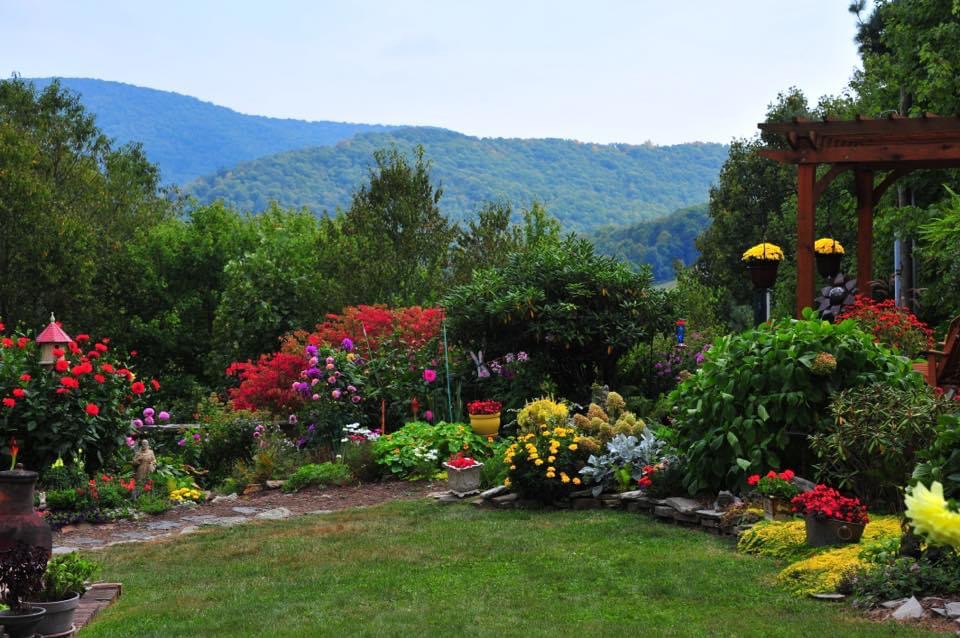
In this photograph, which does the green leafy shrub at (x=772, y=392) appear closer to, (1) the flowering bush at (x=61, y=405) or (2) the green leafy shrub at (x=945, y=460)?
(2) the green leafy shrub at (x=945, y=460)

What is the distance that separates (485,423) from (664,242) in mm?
44733

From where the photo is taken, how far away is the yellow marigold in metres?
1.65

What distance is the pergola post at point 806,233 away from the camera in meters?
12.2

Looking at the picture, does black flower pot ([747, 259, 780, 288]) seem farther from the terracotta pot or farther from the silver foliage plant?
the terracotta pot

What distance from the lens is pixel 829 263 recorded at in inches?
610

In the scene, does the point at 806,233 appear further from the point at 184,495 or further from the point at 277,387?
the point at 184,495

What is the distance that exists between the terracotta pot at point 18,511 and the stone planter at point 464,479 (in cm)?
454

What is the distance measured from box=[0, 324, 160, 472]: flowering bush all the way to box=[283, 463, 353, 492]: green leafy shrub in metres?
1.81

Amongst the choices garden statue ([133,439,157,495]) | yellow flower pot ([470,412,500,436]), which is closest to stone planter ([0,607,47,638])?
garden statue ([133,439,157,495])

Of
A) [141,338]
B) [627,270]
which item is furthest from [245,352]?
[627,270]

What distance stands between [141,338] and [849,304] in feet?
51.9

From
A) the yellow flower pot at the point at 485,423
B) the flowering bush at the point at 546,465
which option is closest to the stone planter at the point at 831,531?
the flowering bush at the point at 546,465

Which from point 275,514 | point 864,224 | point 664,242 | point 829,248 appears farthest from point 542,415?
point 664,242

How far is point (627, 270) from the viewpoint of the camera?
13484 millimetres
